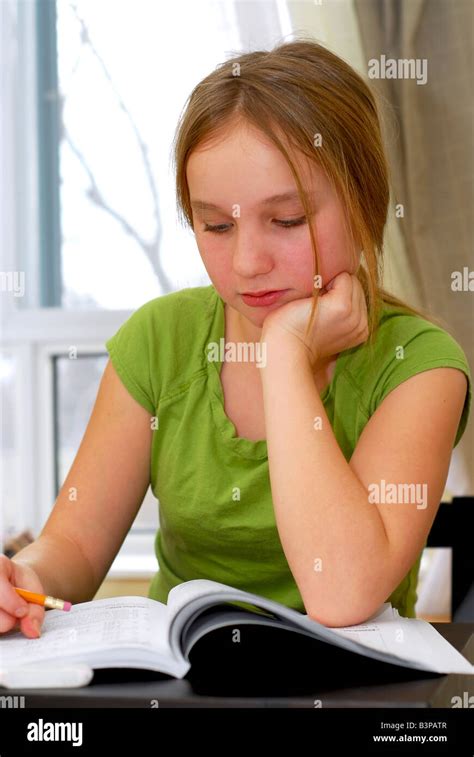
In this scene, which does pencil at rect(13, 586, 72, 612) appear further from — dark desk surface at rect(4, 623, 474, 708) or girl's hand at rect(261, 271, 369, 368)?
girl's hand at rect(261, 271, 369, 368)

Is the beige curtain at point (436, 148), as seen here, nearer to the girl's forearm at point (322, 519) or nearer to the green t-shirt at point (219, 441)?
the green t-shirt at point (219, 441)

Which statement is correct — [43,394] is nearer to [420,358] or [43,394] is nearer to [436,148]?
[436,148]

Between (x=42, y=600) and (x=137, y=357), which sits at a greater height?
(x=137, y=357)

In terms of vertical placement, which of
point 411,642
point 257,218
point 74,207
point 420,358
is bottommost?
point 411,642

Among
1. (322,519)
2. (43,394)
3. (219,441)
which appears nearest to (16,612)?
(322,519)

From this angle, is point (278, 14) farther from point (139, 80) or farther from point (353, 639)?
point (353, 639)

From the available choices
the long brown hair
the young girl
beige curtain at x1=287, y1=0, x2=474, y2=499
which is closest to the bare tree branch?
beige curtain at x1=287, y1=0, x2=474, y2=499

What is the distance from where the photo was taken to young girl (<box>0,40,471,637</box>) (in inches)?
36.5

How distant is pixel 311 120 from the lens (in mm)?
1016

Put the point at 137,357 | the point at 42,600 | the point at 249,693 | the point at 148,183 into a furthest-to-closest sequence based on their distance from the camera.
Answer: the point at 148,183 < the point at 137,357 < the point at 42,600 < the point at 249,693

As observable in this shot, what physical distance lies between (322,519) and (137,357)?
1.37ft

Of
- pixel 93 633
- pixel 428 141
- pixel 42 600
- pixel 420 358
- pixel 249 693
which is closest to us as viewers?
pixel 249 693

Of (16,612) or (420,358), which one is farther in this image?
(420,358)

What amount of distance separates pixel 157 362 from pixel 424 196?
49.8 inches
